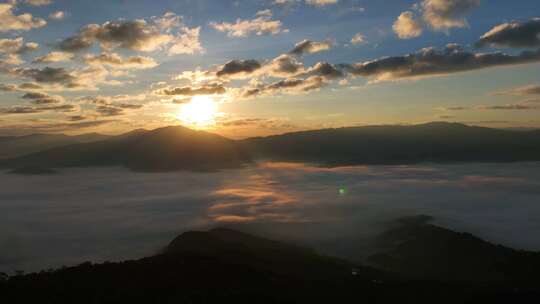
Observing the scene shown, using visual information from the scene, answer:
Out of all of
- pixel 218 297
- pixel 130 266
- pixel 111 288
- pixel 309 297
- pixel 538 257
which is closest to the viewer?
pixel 218 297

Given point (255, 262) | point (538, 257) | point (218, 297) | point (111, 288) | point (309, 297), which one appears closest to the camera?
point (218, 297)

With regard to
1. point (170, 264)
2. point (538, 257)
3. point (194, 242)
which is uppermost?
point (170, 264)

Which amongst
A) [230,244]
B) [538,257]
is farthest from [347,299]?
[538,257]

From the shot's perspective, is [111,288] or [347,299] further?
[347,299]

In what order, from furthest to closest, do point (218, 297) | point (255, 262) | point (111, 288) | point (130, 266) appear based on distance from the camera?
point (255, 262) → point (130, 266) → point (111, 288) → point (218, 297)

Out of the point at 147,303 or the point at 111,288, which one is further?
the point at 111,288

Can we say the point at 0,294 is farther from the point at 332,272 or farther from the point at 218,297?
the point at 332,272

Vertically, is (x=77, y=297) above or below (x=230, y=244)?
above

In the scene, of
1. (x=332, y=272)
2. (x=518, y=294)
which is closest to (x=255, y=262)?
(x=332, y=272)

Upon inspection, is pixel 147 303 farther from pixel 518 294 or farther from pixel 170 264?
A: pixel 518 294
